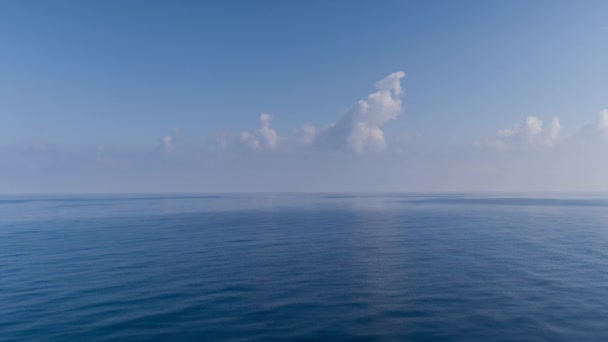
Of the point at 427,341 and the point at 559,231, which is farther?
the point at 559,231

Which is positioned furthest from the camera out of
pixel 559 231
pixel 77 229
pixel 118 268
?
pixel 77 229

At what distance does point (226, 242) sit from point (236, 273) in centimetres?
2507

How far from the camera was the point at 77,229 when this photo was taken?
88.9 m

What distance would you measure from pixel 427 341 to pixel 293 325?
10046mm

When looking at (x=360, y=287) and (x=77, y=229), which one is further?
(x=77, y=229)

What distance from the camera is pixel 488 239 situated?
224 ft

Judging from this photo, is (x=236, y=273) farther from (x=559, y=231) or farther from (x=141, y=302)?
(x=559, y=231)

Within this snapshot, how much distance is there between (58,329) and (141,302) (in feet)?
22.3

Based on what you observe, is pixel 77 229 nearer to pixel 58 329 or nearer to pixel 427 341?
pixel 58 329

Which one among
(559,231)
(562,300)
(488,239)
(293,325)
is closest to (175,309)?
(293,325)

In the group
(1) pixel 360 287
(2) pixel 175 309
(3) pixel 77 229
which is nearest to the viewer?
(2) pixel 175 309

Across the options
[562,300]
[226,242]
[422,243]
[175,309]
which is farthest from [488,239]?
[175,309]

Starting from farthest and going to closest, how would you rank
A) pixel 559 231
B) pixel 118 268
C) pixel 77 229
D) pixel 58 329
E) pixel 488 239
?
1. pixel 77 229
2. pixel 559 231
3. pixel 488 239
4. pixel 118 268
5. pixel 58 329

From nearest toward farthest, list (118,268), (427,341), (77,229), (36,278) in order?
(427,341), (36,278), (118,268), (77,229)
